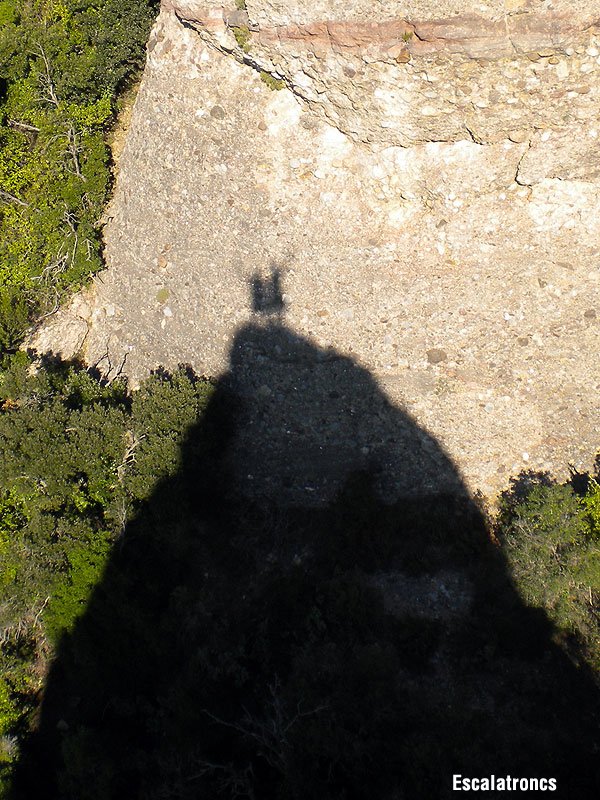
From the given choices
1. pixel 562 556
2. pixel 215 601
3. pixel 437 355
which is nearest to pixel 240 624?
pixel 215 601

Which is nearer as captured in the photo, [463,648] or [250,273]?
[463,648]

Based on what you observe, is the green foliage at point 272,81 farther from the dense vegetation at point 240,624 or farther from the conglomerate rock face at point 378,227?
the dense vegetation at point 240,624

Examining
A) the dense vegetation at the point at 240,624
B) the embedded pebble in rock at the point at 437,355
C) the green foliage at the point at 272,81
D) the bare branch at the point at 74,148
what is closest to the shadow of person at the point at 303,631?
the dense vegetation at the point at 240,624

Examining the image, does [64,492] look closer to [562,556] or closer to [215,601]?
[215,601]

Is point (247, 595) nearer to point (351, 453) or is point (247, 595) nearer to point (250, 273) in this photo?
point (351, 453)

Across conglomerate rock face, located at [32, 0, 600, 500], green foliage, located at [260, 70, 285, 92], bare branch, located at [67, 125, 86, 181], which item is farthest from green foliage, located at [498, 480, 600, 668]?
bare branch, located at [67, 125, 86, 181]

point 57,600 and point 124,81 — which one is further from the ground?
point 124,81

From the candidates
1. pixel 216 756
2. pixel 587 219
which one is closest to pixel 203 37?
pixel 587 219
